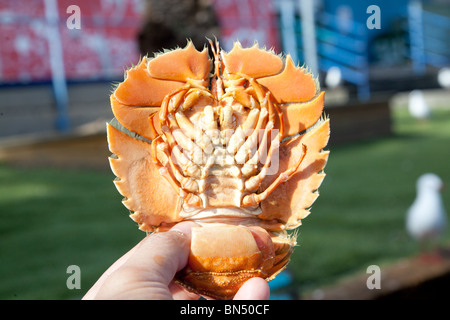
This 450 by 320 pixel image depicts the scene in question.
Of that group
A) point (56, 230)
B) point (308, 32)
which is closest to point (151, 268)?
point (56, 230)

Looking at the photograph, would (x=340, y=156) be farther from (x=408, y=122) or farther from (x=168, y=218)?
(x=168, y=218)

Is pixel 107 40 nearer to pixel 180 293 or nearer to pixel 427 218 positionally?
pixel 427 218

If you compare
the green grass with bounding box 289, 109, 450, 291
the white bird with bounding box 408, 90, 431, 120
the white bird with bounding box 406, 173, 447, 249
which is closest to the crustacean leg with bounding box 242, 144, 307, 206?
the green grass with bounding box 289, 109, 450, 291

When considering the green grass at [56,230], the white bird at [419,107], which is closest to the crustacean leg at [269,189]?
the green grass at [56,230]

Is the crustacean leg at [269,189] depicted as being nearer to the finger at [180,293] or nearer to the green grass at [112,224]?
the finger at [180,293]

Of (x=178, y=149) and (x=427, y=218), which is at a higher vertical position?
(x=178, y=149)

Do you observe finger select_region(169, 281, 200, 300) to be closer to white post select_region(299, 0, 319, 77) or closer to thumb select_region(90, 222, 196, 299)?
thumb select_region(90, 222, 196, 299)
